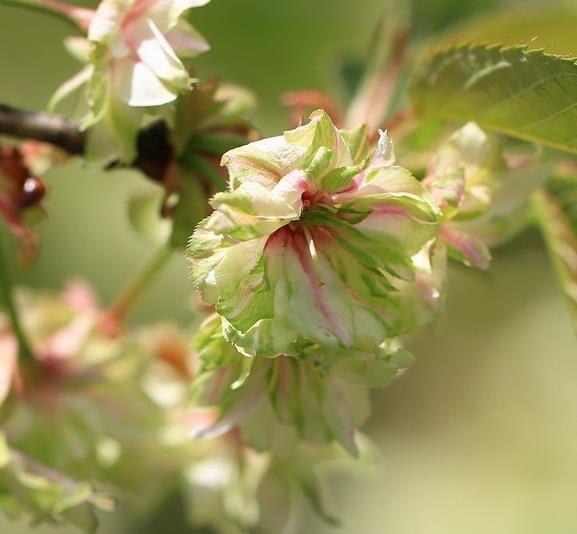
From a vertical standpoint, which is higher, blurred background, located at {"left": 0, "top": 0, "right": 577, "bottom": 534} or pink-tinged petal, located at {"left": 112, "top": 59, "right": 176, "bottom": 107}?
pink-tinged petal, located at {"left": 112, "top": 59, "right": 176, "bottom": 107}

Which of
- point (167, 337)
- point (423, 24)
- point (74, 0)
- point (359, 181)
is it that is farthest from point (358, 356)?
point (74, 0)

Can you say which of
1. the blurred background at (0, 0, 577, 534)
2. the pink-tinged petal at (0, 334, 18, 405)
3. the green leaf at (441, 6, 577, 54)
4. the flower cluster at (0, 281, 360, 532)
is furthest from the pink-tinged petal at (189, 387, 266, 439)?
the blurred background at (0, 0, 577, 534)

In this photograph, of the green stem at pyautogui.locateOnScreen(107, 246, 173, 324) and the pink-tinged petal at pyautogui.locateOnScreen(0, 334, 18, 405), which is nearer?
the pink-tinged petal at pyautogui.locateOnScreen(0, 334, 18, 405)

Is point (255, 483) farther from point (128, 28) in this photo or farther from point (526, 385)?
point (526, 385)

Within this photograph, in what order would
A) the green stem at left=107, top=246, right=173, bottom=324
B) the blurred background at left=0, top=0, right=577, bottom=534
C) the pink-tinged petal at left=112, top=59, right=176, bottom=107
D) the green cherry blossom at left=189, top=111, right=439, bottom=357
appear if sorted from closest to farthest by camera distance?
1. the green cherry blossom at left=189, top=111, right=439, bottom=357
2. the pink-tinged petal at left=112, top=59, right=176, bottom=107
3. the green stem at left=107, top=246, right=173, bottom=324
4. the blurred background at left=0, top=0, right=577, bottom=534

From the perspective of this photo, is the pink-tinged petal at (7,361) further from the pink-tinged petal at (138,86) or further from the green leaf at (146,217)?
the pink-tinged petal at (138,86)

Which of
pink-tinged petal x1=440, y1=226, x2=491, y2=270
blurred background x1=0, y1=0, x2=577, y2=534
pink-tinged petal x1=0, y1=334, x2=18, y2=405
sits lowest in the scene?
blurred background x1=0, y1=0, x2=577, y2=534

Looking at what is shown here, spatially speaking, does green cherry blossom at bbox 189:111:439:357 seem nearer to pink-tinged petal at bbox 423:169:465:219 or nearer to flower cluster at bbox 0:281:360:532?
Answer: pink-tinged petal at bbox 423:169:465:219

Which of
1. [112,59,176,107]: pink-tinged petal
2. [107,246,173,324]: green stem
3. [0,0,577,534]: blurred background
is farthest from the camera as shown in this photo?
[0,0,577,534]: blurred background
